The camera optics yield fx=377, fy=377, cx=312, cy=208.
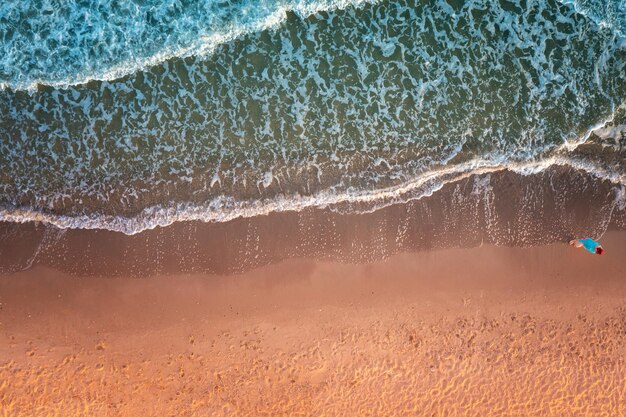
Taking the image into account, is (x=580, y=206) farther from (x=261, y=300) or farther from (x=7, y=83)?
(x=7, y=83)

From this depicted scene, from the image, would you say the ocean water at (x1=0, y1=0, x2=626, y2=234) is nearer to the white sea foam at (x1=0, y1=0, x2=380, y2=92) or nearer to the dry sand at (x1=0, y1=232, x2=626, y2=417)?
the white sea foam at (x1=0, y1=0, x2=380, y2=92)

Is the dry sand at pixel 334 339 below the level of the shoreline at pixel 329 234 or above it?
below

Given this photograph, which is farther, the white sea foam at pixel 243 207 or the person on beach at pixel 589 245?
the white sea foam at pixel 243 207

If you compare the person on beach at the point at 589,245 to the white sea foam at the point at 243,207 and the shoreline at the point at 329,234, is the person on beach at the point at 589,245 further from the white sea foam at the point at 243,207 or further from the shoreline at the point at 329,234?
the white sea foam at the point at 243,207

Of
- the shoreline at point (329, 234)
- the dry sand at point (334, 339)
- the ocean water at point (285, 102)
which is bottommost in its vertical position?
the dry sand at point (334, 339)

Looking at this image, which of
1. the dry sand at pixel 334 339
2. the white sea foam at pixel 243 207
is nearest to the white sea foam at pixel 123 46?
the white sea foam at pixel 243 207

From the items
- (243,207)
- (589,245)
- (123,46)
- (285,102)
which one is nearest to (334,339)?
(243,207)

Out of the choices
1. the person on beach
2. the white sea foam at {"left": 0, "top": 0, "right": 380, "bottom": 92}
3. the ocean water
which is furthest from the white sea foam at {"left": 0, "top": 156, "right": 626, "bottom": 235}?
the white sea foam at {"left": 0, "top": 0, "right": 380, "bottom": 92}
